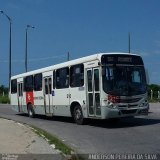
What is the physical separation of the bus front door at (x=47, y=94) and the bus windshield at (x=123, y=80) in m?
5.86

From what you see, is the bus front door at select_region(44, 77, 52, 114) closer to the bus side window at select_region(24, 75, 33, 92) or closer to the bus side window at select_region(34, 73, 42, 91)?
the bus side window at select_region(34, 73, 42, 91)

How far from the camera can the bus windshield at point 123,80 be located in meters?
19.8

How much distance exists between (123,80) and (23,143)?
6825mm

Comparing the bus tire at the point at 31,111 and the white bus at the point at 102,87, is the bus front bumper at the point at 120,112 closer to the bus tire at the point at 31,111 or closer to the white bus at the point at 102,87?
the white bus at the point at 102,87

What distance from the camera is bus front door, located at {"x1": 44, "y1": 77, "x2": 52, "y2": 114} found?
25258 millimetres

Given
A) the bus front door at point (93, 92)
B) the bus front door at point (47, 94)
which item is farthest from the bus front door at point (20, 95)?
the bus front door at point (93, 92)

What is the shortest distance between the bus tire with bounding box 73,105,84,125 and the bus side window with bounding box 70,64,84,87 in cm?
101

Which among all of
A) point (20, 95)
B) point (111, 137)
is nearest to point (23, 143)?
point (111, 137)

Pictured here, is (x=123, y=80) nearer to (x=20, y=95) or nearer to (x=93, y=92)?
(x=93, y=92)

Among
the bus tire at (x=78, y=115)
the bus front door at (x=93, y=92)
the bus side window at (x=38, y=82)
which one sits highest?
the bus side window at (x=38, y=82)

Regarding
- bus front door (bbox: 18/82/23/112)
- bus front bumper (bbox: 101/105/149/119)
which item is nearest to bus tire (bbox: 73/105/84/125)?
bus front bumper (bbox: 101/105/149/119)

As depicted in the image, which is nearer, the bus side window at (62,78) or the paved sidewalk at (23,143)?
the paved sidewalk at (23,143)

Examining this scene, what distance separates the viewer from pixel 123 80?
20.0m

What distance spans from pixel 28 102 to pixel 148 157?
17.8 meters
